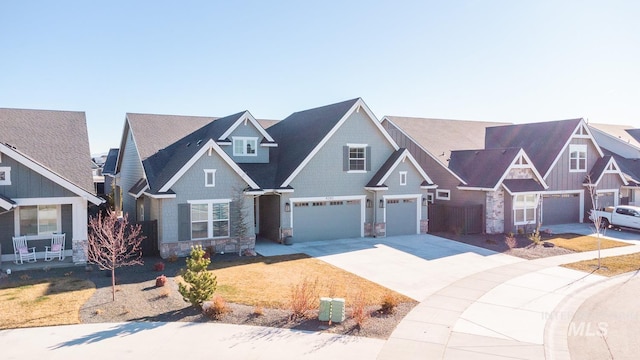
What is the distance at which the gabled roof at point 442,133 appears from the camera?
33.1 m

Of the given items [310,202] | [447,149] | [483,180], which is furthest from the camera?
[447,149]

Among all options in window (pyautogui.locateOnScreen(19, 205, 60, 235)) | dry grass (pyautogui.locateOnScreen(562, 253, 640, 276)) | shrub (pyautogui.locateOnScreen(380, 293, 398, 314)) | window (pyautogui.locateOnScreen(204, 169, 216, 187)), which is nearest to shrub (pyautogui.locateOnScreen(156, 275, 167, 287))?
window (pyautogui.locateOnScreen(204, 169, 216, 187))

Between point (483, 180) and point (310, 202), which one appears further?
point (483, 180)

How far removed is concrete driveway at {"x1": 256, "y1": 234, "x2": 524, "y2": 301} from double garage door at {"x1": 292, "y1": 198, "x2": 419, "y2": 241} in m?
0.66

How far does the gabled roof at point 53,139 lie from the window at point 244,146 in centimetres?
733

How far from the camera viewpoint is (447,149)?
33719mm

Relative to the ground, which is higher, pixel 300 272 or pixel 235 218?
pixel 235 218

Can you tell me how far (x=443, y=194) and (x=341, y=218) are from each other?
370 inches

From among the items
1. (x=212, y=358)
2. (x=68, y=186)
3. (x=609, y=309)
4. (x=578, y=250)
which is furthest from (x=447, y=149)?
(x=212, y=358)

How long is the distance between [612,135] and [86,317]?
44990 mm

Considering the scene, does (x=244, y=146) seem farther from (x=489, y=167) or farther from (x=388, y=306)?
(x=489, y=167)

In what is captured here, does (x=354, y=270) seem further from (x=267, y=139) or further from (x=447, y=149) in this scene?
(x=447, y=149)

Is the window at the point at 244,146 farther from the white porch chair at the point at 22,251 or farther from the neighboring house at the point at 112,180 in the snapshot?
the neighboring house at the point at 112,180

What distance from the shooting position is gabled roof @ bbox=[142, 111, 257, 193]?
806 inches
